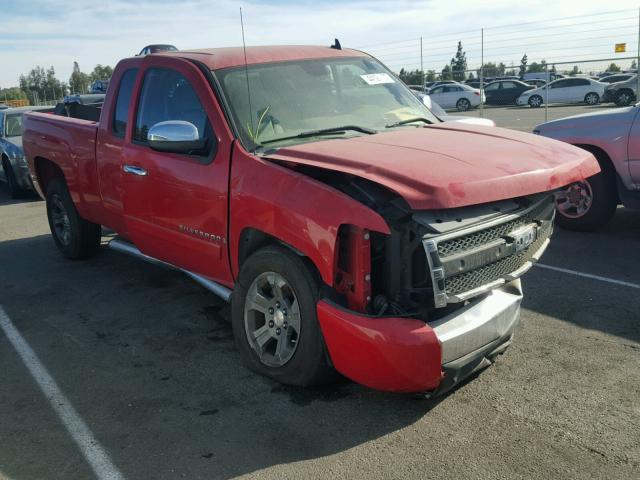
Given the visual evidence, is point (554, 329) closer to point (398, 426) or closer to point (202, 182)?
point (398, 426)

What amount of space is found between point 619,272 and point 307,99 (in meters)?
3.39

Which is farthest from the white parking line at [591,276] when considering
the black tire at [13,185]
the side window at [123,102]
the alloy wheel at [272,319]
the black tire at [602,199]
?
the black tire at [13,185]

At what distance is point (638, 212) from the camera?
8.41m

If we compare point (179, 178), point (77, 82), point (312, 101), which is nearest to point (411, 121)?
point (312, 101)

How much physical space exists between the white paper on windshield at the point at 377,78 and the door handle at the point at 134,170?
1828mm

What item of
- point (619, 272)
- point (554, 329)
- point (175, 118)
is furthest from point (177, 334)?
point (619, 272)

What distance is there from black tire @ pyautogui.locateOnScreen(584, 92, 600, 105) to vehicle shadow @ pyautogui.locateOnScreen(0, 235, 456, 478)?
3003 centimetres

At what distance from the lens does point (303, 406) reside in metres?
3.78

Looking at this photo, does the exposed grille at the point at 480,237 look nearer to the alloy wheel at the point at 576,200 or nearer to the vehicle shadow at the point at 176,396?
the vehicle shadow at the point at 176,396

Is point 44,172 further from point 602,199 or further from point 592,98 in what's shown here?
point 592,98

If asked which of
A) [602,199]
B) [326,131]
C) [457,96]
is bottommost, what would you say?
[602,199]

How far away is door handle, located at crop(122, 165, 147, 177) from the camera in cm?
491

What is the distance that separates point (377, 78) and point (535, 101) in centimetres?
3042

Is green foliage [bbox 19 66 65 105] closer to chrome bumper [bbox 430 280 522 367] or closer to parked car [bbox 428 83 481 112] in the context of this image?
parked car [bbox 428 83 481 112]
